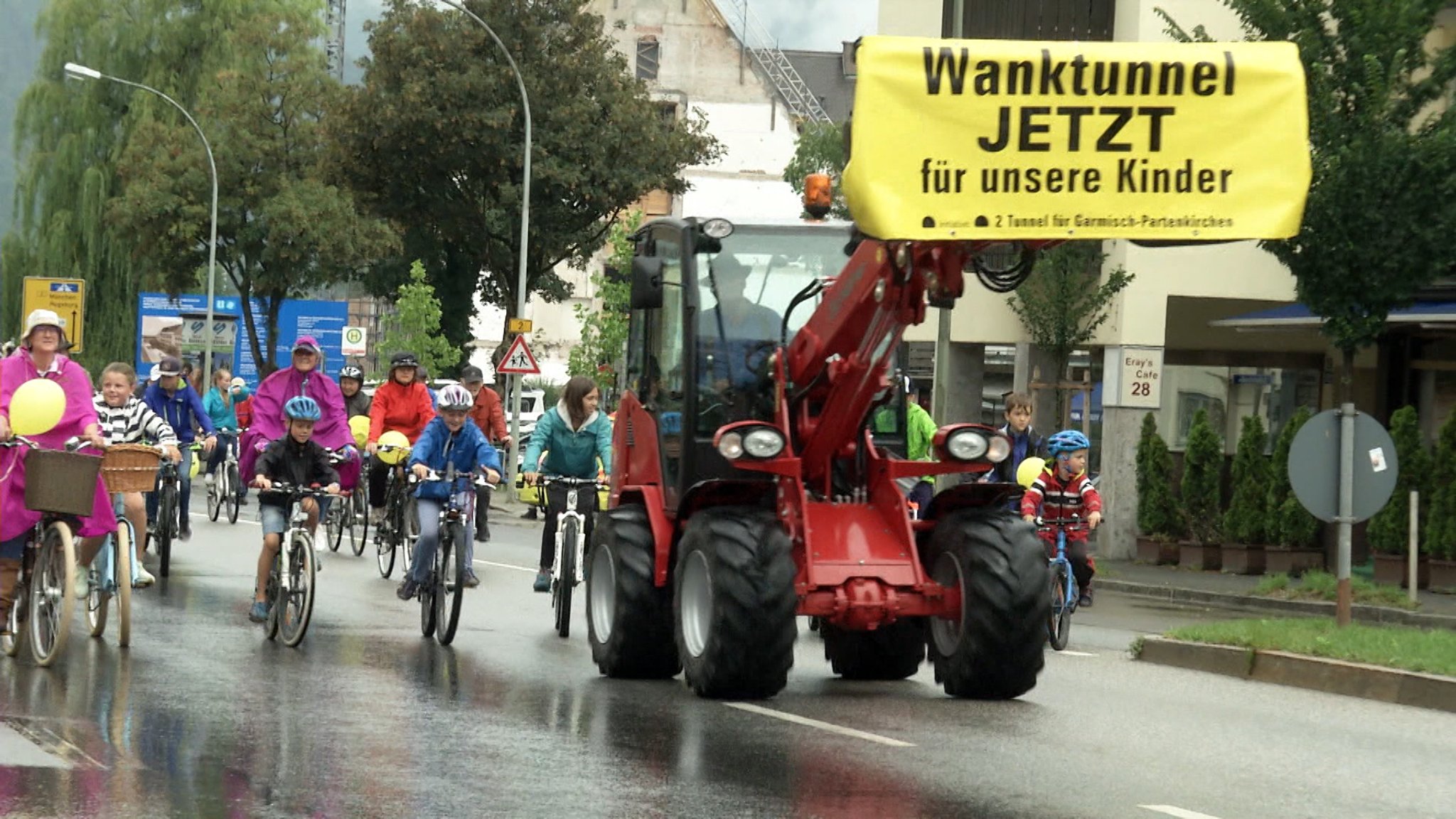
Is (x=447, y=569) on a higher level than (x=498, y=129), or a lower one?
lower

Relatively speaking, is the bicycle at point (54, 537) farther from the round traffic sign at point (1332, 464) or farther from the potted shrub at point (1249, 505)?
the potted shrub at point (1249, 505)

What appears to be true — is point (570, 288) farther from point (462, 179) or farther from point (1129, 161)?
point (1129, 161)

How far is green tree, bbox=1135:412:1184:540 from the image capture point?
93.7 feet

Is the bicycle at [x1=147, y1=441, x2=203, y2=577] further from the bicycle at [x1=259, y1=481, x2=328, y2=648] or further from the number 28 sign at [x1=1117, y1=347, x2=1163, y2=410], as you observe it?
the number 28 sign at [x1=1117, y1=347, x2=1163, y2=410]

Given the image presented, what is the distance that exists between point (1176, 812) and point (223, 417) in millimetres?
20331

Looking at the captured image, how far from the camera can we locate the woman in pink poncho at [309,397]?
15.1m

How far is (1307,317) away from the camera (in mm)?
28516

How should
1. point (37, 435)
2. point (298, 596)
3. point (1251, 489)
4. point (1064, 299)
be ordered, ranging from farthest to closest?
point (1064, 299), point (1251, 489), point (298, 596), point (37, 435)

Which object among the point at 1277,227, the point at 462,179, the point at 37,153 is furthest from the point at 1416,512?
the point at 37,153

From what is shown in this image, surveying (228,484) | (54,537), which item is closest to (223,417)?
(228,484)

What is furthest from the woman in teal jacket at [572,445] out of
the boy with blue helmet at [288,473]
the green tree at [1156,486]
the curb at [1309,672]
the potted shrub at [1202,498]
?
the green tree at [1156,486]

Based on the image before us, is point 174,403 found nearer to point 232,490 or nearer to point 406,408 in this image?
point 406,408

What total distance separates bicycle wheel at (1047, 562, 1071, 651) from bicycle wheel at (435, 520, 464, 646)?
4109mm

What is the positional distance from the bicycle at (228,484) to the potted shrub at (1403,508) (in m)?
12.7
